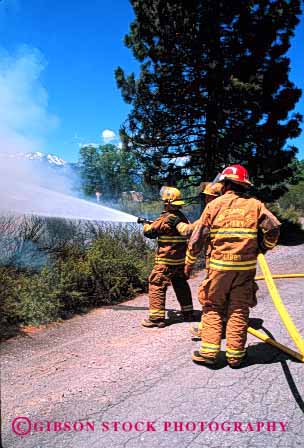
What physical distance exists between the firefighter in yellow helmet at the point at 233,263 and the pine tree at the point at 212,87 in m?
7.60

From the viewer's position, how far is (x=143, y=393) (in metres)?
2.96

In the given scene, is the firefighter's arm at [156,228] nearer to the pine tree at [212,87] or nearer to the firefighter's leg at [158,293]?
the firefighter's leg at [158,293]

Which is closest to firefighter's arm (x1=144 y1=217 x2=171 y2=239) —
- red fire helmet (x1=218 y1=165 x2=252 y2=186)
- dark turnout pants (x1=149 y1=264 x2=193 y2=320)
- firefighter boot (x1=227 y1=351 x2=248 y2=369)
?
dark turnout pants (x1=149 y1=264 x2=193 y2=320)

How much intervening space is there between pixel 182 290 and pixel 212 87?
7925 mm

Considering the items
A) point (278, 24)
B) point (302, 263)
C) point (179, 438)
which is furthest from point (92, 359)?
point (278, 24)

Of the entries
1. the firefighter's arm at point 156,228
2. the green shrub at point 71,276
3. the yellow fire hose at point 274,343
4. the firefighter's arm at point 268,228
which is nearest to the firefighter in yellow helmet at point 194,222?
the firefighter's arm at point 156,228

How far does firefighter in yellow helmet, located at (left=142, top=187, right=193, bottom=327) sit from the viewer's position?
14.6 feet

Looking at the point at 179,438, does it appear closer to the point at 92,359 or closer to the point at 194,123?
the point at 92,359

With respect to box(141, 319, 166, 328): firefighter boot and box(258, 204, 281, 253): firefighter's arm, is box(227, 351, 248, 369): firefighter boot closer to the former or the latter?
box(258, 204, 281, 253): firefighter's arm

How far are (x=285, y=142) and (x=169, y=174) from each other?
3.66 m

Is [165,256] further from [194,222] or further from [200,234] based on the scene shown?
[200,234]

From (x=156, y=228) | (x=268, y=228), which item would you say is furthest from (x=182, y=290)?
(x=268, y=228)

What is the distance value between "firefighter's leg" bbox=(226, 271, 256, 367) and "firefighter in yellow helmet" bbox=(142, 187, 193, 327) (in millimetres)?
1238

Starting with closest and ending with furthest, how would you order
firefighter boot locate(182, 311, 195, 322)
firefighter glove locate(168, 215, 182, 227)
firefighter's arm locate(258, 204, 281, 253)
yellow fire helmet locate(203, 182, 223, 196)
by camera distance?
1. firefighter's arm locate(258, 204, 281, 253)
2. yellow fire helmet locate(203, 182, 223, 196)
3. firefighter glove locate(168, 215, 182, 227)
4. firefighter boot locate(182, 311, 195, 322)
